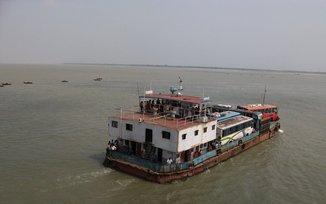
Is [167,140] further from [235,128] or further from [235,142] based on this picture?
[235,128]

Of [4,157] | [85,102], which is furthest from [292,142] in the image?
[85,102]

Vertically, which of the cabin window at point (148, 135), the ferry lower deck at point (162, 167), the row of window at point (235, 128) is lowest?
the ferry lower deck at point (162, 167)

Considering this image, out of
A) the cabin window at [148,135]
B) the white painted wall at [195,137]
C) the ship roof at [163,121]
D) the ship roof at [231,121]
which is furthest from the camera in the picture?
the ship roof at [231,121]

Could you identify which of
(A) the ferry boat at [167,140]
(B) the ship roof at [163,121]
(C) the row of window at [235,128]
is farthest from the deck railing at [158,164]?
(C) the row of window at [235,128]

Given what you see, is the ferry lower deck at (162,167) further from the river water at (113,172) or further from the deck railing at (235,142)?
the deck railing at (235,142)

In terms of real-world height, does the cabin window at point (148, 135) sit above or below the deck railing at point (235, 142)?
above

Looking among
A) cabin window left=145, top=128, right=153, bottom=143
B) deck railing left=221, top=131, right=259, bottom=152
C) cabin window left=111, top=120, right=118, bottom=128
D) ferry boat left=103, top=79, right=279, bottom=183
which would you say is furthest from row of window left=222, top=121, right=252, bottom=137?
cabin window left=111, top=120, right=118, bottom=128

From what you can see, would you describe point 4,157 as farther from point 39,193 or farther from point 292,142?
point 292,142

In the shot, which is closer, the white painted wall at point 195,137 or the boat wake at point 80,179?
the boat wake at point 80,179
